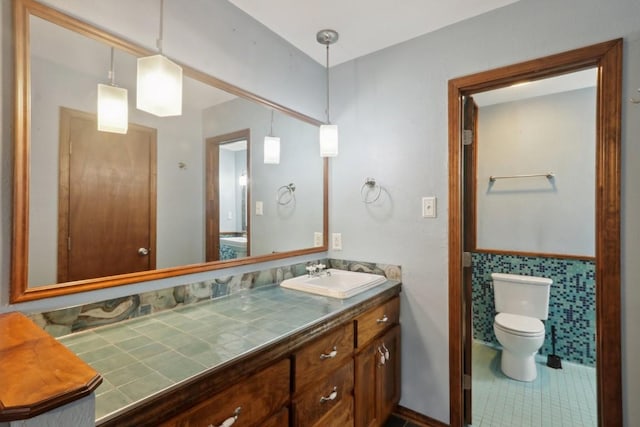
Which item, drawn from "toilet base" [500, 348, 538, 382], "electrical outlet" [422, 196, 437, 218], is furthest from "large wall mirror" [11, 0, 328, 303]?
"toilet base" [500, 348, 538, 382]

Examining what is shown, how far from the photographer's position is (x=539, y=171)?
2783 mm

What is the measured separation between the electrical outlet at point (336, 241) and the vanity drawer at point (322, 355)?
827mm

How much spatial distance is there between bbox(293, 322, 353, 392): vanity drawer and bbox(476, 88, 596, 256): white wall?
2.22 m

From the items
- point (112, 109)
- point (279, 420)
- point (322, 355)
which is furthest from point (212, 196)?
point (279, 420)

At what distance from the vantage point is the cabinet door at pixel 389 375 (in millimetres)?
1704

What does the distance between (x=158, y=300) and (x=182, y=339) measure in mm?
345

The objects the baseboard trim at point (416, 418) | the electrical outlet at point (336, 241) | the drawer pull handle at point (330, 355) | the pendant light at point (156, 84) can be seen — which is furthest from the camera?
the electrical outlet at point (336, 241)

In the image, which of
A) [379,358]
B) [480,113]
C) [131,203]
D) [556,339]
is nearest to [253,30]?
[131,203]

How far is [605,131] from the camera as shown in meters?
1.38

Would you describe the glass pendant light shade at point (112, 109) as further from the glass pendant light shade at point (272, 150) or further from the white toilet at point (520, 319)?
the white toilet at point (520, 319)

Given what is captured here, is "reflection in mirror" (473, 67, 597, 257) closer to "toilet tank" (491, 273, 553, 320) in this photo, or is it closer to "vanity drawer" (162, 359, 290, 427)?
"toilet tank" (491, 273, 553, 320)

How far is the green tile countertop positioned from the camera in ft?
2.54

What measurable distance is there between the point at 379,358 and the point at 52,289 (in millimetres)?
1453

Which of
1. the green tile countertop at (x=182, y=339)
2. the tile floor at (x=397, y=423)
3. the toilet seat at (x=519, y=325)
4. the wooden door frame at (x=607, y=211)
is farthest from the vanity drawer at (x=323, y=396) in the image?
the toilet seat at (x=519, y=325)
